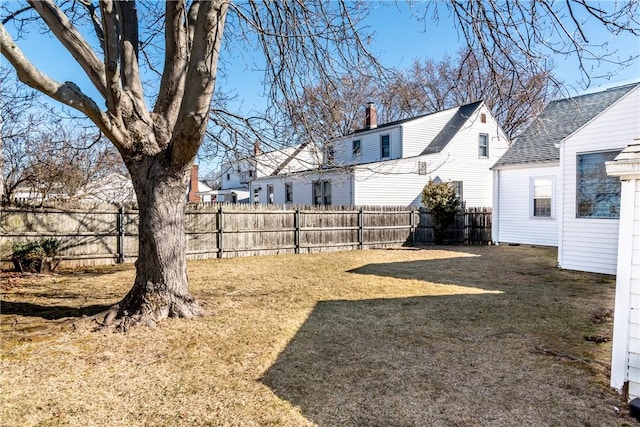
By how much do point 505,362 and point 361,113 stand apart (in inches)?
797

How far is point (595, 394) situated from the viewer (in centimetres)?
333

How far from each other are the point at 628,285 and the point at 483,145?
18.6 meters

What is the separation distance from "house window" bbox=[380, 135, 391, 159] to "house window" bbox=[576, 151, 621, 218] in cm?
1152

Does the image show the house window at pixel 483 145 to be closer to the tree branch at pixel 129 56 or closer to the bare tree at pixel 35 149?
the bare tree at pixel 35 149

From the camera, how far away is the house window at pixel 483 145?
798 inches

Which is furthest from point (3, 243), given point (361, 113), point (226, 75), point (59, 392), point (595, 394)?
point (361, 113)

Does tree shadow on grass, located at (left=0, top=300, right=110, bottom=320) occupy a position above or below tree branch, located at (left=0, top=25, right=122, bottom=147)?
below

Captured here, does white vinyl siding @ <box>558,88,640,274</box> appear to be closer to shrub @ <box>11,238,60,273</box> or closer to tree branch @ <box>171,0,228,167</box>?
tree branch @ <box>171,0,228,167</box>

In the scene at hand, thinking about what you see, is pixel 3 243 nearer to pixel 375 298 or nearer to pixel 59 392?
pixel 59 392

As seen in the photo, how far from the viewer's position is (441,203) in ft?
53.7

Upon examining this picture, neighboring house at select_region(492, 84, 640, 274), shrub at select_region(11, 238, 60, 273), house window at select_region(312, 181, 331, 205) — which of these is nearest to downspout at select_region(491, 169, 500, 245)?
neighboring house at select_region(492, 84, 640, 274)

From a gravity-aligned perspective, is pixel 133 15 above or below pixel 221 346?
above

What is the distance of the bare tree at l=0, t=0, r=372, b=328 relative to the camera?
4.46m

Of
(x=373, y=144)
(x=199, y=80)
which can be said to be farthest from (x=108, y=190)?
(x=373, y=144)
